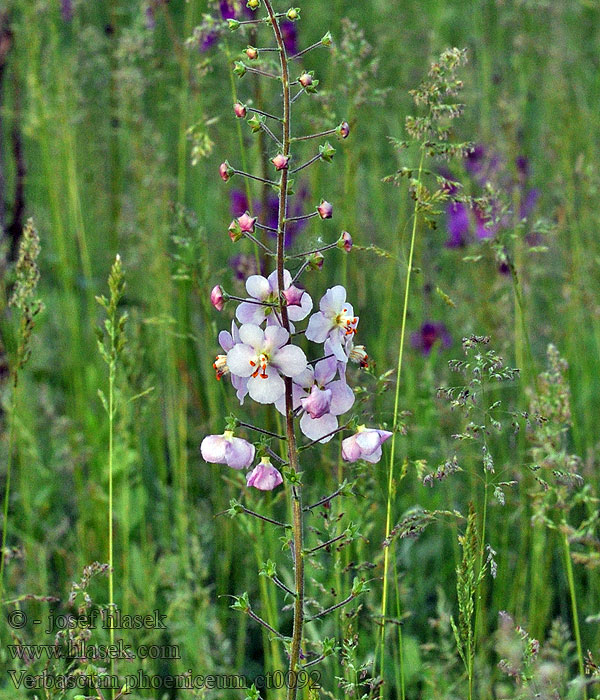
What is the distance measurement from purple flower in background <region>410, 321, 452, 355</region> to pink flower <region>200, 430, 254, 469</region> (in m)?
1.88

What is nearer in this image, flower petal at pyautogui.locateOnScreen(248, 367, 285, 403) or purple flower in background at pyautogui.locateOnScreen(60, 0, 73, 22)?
flower petal at pyautogui.locateOnScreen(248, 367, 285, 403)

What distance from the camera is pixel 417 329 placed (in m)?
3.07

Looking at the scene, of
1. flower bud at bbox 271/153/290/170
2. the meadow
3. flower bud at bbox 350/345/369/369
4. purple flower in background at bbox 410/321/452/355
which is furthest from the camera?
purple flower in background at bbox 410/321/452/355

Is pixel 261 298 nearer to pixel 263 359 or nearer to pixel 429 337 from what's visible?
pixel 263 359

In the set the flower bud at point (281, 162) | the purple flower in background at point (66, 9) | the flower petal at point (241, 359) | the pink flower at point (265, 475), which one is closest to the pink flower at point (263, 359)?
the flower petal at point (241, 359)

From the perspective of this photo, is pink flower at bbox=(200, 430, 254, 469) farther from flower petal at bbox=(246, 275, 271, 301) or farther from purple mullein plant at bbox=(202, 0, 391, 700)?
flower petal at bbox=(246, 275, 271, 301)

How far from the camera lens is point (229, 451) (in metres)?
1.18

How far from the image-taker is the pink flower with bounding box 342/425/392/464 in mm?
1200

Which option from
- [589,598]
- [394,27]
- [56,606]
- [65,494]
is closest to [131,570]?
[56,606]

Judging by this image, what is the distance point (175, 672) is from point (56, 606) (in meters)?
0.43

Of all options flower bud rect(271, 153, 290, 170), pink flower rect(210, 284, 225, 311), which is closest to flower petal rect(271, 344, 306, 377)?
pink flower rect(210, 284, 225, 311)

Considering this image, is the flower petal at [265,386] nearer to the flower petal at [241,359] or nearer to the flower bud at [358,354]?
the flower petal at [241,359]

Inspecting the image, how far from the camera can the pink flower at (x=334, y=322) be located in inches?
Answer: 47.1

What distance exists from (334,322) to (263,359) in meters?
0.13
